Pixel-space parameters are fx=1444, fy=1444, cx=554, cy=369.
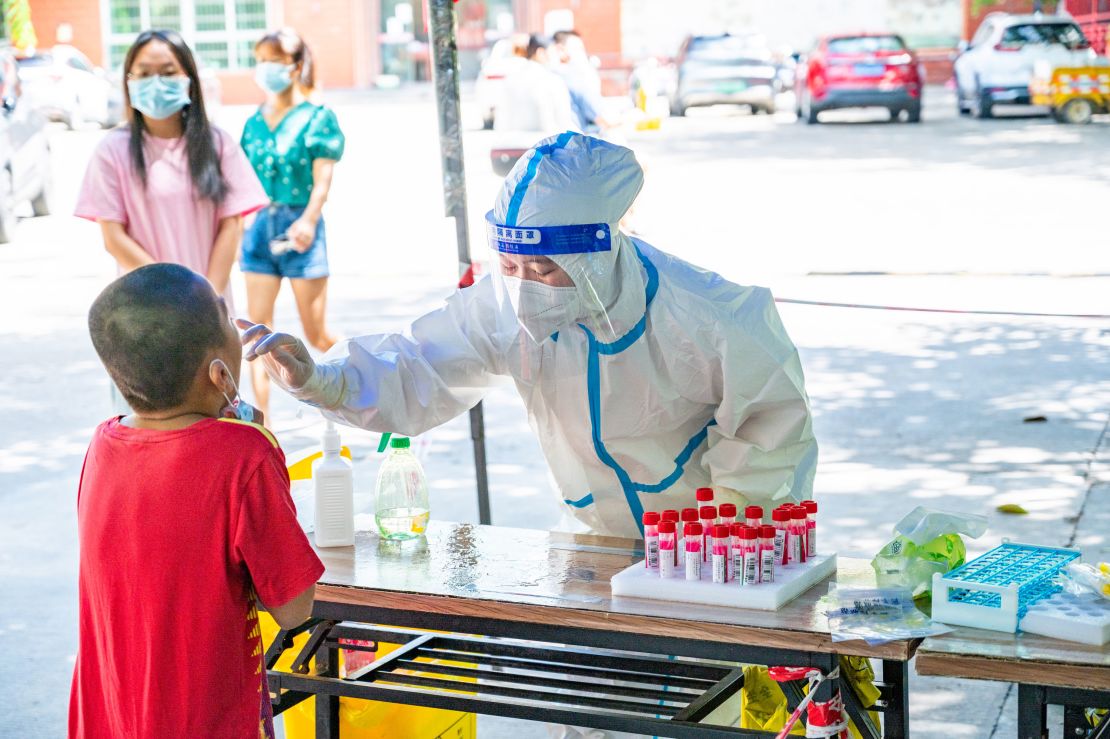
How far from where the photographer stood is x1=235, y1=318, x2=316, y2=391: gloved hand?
288cm

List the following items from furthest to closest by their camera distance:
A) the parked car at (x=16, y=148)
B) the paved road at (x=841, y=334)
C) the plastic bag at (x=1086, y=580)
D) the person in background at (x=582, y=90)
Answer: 1. the parked car at (x=16, y=148)
2. the person in background at (x=582, y=90)
3. the paved road at (x=841, y=334)
4. the plastic bag at (x=1086, y=580)

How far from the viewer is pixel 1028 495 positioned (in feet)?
18.9

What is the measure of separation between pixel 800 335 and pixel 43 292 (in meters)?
5.70

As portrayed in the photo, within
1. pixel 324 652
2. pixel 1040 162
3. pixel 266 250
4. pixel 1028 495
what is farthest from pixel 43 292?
pixel 1040 162

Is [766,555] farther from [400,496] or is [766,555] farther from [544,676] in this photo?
[400,496]

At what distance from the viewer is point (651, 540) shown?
9.19ft

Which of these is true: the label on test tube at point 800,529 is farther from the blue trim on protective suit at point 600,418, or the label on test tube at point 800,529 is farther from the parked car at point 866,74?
the parked car at point 866,74

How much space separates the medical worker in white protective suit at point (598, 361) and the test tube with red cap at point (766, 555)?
15.5 inches

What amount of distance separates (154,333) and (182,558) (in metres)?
0.36

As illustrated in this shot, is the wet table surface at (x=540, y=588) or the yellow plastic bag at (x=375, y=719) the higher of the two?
the wet table surface at (x=540, y=588)

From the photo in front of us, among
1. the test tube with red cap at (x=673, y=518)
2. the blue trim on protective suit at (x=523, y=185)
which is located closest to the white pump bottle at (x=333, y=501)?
the blue trim on protective suit at (x=523, y=185)

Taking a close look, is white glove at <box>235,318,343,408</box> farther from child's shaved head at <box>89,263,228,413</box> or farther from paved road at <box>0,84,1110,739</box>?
paved road at <box>0,84,1110,739</box>

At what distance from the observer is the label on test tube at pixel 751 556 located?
2680 millimetres

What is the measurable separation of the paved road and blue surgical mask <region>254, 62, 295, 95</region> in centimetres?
168
